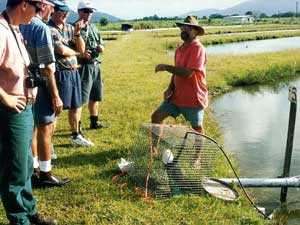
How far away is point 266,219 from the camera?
216 inches

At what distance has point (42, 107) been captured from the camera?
17.8 feet

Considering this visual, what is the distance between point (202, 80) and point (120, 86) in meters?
8.65

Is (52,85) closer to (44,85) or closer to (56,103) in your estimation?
(56,103)

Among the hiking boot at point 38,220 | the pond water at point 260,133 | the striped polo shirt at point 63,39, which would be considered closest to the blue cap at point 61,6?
the striped polo shirt at point 63,39

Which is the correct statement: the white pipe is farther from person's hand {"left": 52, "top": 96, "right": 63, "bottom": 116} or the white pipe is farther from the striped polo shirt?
the striped polo shirt

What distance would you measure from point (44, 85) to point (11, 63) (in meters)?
0.70

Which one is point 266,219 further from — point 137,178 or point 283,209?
point 137,178

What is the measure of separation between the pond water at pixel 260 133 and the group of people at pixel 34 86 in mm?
2886

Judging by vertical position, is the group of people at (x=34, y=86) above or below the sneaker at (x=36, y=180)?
above

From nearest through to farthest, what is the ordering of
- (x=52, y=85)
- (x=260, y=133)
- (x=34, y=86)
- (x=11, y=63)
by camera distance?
1. (x=11, y=63)
2. (x=34, y=86)
3. (x=52, y=85)
4. (x=260, y=133)

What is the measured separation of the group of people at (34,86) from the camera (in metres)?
3.95

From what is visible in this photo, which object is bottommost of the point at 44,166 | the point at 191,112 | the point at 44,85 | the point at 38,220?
the point at 38,220

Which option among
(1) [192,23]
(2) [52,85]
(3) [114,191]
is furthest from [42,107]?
(1) [192,23]

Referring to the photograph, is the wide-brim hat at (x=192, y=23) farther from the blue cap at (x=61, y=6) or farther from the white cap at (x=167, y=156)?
the white cap at (x=167, y=156)
